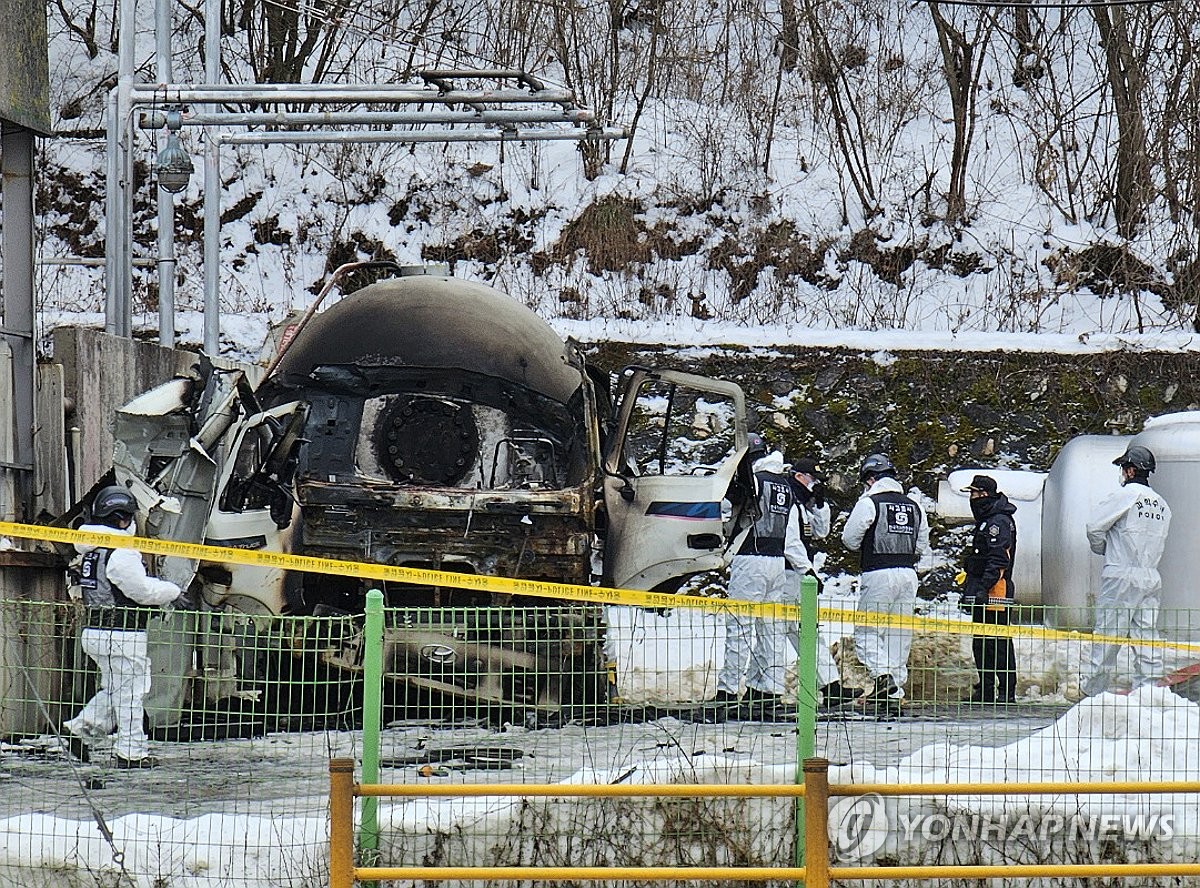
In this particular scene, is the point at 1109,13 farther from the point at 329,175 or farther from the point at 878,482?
the point at 878,482

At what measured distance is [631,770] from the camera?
251 inches

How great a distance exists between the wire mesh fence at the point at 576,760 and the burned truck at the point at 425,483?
20cm

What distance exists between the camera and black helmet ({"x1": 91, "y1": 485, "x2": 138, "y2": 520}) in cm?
846

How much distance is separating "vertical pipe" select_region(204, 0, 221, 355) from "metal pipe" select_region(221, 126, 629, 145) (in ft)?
0.82

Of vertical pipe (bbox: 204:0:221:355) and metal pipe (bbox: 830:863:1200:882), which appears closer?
metal pipe (bbox: 830:863:1200:882)

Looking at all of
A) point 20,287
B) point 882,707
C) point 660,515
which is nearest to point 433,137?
point 20,287

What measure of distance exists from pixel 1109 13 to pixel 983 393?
6866 mm

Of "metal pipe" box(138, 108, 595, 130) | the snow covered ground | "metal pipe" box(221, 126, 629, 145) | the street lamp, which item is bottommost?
the snow covered ground

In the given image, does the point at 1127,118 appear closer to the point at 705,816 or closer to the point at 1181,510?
the point at 1181,510

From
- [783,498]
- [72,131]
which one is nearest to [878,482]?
[783,498]

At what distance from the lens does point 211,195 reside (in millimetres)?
14836

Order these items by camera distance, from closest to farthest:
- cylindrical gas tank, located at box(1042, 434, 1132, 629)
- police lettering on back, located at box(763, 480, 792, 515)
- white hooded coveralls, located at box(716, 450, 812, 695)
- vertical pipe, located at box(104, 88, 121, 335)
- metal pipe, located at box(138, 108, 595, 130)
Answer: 1. white hooded coveralls, located at box(716, 450, 812, 695)
2. police lettering on back, located at box(763, 480, 792, 515)
3. metal pipe, located at box(138, 108, 595, 130)
4. cylindrical gas tank, located at box(1042, 434, 1132, 629)
5. vertical pipe, located at box(104, 88, 121, 335)

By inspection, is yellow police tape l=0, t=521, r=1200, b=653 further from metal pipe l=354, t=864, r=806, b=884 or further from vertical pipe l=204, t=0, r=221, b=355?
vertical pipe l=204, t=0, r=221, b=355

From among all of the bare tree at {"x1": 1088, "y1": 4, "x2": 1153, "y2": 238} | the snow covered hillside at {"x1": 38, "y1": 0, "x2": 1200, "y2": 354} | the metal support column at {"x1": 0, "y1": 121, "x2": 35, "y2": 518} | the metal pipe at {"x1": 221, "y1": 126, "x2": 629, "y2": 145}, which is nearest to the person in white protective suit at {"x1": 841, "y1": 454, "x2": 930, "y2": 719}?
the metal pipe at {"x1": 221, "y1": 126, "x2": 629, "y2": 145}
